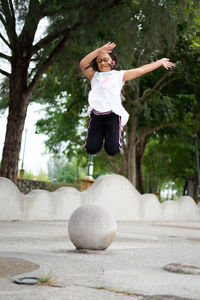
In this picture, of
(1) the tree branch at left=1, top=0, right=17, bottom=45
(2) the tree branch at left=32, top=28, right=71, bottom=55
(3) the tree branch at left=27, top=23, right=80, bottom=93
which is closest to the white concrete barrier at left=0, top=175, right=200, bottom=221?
(3) the tree branch at left=27, top=23, right=80, bottom=93

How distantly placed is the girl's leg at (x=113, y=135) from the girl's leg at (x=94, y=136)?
101mm

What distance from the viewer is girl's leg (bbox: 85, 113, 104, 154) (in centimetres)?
565

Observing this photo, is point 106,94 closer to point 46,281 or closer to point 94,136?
point 94,136

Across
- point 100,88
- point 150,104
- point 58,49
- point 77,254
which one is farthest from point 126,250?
point 150,104

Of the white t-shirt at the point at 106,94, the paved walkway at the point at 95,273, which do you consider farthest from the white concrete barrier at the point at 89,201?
the white t-shirt at the point at 106,94

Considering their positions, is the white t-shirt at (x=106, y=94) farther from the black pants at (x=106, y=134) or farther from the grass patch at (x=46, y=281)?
the grass patch at (x=46, y=281)

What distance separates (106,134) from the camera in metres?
5.72

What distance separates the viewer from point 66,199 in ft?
51.3

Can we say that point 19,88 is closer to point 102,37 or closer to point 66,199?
point 102,37

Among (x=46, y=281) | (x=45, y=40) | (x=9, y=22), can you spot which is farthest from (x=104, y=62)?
(x=45, y=40)

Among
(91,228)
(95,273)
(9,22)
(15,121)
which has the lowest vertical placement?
(95,273)

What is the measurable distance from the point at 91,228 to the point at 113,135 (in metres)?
1.88

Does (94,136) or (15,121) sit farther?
(15,121)

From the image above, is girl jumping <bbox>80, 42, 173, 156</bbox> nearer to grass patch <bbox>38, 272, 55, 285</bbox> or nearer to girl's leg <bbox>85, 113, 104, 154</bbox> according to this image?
girl's leg <bbox>85, 113, 104, 154</bbox>
